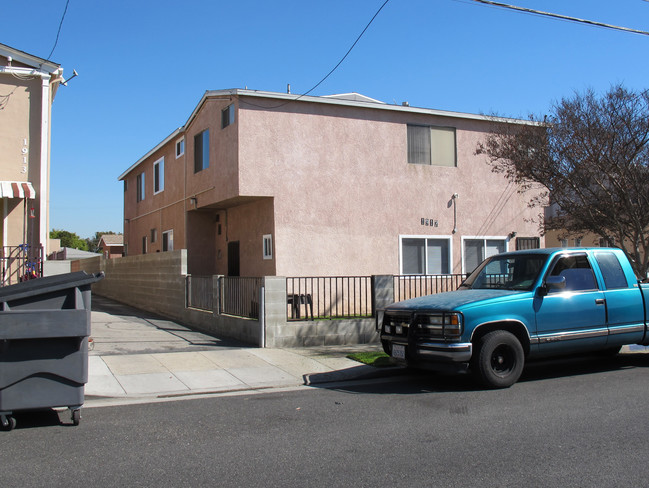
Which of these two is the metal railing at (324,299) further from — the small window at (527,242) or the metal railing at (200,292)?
the small window at (527,242)

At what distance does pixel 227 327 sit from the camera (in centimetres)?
1227

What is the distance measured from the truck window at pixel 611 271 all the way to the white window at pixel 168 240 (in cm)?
1439

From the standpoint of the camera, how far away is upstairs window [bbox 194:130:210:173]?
16.5 metres

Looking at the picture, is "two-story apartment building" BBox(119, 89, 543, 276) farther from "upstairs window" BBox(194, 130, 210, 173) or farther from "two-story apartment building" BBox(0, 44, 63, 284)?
"two-story apartment building" BBox(0, 44, 63, 284)

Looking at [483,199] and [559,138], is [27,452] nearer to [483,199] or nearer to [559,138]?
[559,138]

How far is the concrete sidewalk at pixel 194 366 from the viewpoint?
7938 millimetres

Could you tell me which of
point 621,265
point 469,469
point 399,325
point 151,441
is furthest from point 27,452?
point 621,265

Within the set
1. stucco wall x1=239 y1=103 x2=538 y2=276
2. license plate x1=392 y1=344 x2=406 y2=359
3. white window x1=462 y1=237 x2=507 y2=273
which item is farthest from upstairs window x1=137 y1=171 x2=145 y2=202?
license plate x1=392 y1=344 x2=406 y2=359

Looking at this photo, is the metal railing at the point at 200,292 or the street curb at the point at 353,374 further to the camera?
the metal railing at the point at 200,292

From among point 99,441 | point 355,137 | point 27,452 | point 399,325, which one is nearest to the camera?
point 27,452

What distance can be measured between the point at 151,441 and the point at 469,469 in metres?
2.95

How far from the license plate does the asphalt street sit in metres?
0.45

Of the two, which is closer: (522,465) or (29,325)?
(522,465)

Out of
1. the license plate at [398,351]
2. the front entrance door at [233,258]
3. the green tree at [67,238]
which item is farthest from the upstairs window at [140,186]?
the green tree at [67,238]
